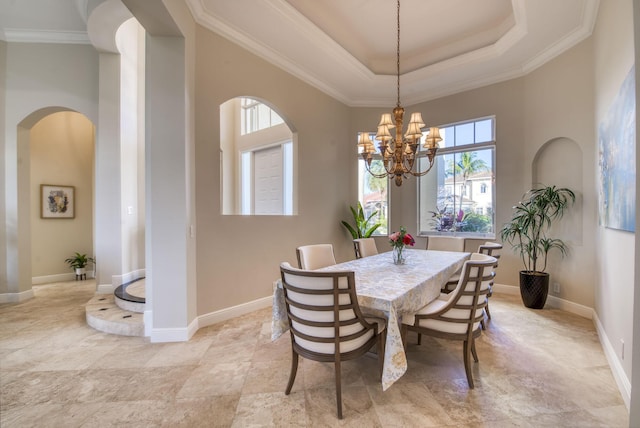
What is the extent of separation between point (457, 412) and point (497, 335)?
1450 millimetres

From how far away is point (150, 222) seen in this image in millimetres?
2678

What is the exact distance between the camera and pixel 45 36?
3.88 meters

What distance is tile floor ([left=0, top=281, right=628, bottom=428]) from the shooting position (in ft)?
5.52

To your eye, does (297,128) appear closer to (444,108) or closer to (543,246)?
(444,108)

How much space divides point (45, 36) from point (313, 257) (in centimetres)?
499

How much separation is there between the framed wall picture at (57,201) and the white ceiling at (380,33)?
7.83 ft

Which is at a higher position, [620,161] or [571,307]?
[620,161]

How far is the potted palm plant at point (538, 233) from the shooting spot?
3496 mm

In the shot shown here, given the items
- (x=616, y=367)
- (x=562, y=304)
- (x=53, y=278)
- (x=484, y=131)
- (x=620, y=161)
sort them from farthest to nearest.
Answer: (x=53, y=278), (x=484, y=131), (x=562, y=304), (x=616, y=367), (x=620, y=161)

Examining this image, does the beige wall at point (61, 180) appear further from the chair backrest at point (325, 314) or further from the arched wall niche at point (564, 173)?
the arched wall niche at point (564, 173)

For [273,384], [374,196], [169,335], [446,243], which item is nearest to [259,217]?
[169,335]

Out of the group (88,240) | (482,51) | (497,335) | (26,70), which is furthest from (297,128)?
(88,240)

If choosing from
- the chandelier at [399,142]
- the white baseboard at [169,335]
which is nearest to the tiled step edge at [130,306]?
the white baseboard at [169,335]

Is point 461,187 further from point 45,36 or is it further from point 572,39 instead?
point 45,36
